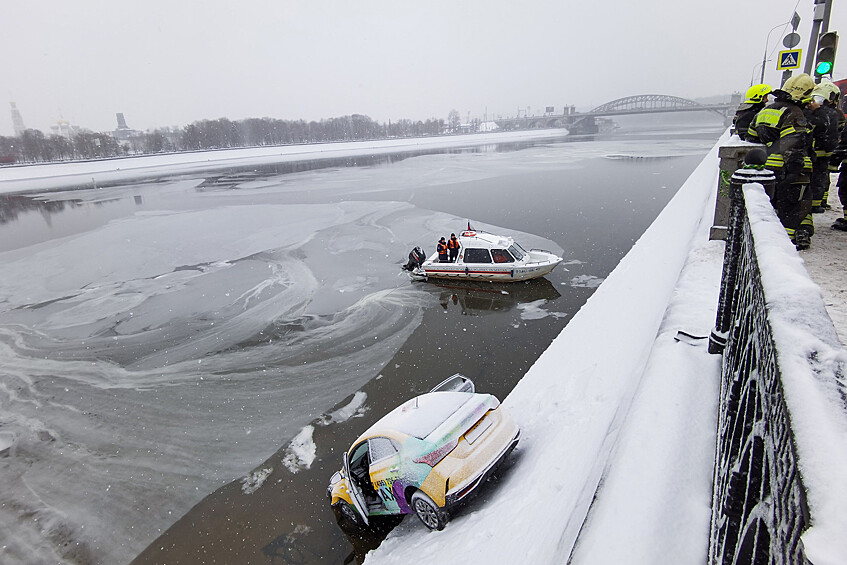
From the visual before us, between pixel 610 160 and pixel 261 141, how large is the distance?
118434 mm

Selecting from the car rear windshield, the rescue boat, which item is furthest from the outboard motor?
the car rear windshield

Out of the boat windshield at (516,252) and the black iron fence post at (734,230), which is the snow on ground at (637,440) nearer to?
the black iron fence post at (734,230)

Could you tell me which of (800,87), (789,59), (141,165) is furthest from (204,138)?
(800,87)

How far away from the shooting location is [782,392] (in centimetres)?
121

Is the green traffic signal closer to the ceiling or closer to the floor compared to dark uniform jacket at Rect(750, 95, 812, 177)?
closer to the ceiling

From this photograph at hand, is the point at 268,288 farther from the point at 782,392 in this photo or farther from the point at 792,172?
the point at 782,392

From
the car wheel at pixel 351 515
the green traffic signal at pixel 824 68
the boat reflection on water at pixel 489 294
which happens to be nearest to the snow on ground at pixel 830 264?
the car wheel at pixel 351 515

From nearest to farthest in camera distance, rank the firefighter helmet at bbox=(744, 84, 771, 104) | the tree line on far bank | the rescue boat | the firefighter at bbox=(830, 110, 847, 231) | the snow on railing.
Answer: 1. the snow on railing
2. the firefighter at bbox=(830, 110, 847, 231)
3. the firefighter helmet at bbox=(744, 84, 771, 104)
4. the rescue boat
5. the tree line on far bank

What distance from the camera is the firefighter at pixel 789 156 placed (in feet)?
18.8

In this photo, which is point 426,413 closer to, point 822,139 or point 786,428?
point 786,428

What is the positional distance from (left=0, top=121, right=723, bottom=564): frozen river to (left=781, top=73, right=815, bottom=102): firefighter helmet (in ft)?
23.3

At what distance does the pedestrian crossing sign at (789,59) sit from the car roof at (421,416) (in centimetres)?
1639

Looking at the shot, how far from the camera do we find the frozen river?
24.5 ft

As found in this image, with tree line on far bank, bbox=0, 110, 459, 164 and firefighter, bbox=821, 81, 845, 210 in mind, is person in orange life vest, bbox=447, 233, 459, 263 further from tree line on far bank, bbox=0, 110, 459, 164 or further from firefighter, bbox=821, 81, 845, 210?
tree line on far bank, bbox=0, 110, 459, 164
